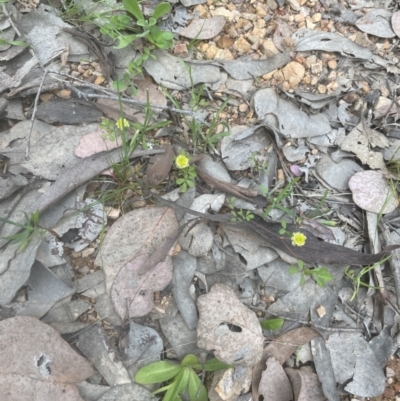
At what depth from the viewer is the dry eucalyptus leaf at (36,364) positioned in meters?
1.82

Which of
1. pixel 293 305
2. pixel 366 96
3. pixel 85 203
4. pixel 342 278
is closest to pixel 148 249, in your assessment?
pixel 85 203

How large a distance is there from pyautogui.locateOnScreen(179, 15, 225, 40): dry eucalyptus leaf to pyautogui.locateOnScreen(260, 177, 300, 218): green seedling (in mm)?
819

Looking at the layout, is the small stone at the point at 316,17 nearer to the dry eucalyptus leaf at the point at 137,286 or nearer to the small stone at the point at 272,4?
the small stone at the point at 272,4

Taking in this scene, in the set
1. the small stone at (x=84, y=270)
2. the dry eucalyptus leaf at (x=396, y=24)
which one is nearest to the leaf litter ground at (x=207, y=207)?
the small stone at (x=84, y=270)

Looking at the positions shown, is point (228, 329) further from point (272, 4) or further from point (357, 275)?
point (272, 4)

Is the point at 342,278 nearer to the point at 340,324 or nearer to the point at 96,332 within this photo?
the point at 340,324

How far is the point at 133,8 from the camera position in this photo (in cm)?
217

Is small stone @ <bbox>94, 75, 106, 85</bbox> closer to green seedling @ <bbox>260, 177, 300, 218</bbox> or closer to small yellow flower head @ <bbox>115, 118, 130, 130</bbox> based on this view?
small yellow flower head @ <bbox>115, 118, 130, 130</bbox>

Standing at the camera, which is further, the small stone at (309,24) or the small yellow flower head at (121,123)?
the small stone at (309,24)

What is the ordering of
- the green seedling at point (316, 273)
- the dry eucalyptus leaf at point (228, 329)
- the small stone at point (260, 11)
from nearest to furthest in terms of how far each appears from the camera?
the dry eucalyptus leaf at point (228, 329)
the green seedling at point (316, 273)
the small stone at point (260, 11)

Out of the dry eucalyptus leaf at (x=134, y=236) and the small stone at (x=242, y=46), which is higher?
the small stone at (x=242, y=46)

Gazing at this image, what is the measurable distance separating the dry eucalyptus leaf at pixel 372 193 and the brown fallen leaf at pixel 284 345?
640 millimetres

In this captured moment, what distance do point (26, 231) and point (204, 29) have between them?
1278 mm

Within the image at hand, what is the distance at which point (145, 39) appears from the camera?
2.27 m
